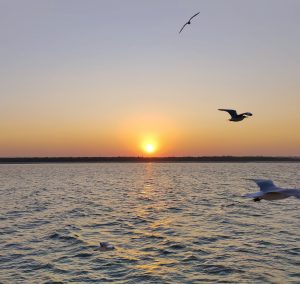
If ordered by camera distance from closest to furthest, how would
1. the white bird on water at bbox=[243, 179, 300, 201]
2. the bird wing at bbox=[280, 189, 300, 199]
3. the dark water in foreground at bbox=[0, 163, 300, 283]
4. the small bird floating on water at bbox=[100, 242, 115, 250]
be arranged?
the bird wing at bbox=[280, 189, 300, 199] → the white bird on water at bbox=[243, 179, 300, 201] → the dark water in foreground at bbox=[0, 163, 300, 283] → the small bird floating on water at bbox=[100, 242, 115, 250]

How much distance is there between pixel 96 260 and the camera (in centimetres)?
1952

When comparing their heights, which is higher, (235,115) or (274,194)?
(235,115)

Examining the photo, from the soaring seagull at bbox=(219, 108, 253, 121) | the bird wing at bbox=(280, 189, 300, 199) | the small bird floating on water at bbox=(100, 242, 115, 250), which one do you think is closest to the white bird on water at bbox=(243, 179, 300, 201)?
the bird wing at bbox=(280, 189, 300, 199)

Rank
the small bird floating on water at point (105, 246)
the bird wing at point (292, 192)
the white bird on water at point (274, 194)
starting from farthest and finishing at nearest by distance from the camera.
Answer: the small bird floating on water at point (105, 246) → the white bird on water at point (274, 194) → the bird wing at point (292, 192)

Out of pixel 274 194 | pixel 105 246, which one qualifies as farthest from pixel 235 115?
pixel 105 246

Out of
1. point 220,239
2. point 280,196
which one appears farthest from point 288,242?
point 280,196

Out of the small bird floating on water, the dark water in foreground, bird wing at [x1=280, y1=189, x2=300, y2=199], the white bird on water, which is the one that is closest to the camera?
bird wing at [x1=280, y1=189, x2=300, y2=199]

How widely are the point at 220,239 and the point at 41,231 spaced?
37.8 ft

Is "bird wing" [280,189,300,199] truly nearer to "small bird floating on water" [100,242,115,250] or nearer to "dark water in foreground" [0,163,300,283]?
"dark water in foreground" [0,163,300,283]

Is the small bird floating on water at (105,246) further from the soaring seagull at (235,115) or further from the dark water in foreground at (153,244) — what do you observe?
the soaring seagull at (235,115)

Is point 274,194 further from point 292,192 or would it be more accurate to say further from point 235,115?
point 235,115

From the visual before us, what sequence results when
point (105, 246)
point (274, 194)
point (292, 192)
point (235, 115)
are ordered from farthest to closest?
point (105, 246)
point (235, 115)
point (274, 194)
point (292, 192)

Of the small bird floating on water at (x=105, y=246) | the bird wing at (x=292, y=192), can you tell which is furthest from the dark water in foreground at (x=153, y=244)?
the bird wing at (x=292, y=192)

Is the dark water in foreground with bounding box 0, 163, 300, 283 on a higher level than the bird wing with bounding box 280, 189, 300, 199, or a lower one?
lower
